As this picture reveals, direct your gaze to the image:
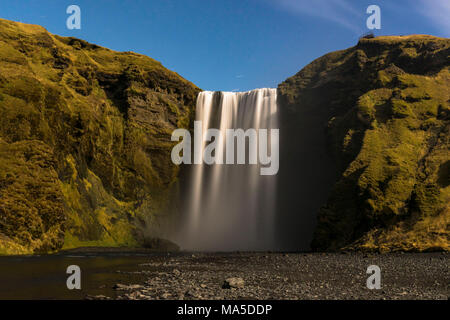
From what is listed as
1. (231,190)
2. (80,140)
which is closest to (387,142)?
(231,190)

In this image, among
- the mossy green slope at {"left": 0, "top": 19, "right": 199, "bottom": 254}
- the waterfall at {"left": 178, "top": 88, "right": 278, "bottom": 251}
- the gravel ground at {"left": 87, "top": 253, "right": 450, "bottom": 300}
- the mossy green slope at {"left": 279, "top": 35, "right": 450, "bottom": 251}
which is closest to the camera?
the gravel ground at {"left": 87, "top": 253, "right": 450, "bottom": 300}

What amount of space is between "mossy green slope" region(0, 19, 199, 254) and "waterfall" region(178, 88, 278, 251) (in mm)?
4866

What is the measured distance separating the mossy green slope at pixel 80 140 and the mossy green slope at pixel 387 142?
25781 millimetres

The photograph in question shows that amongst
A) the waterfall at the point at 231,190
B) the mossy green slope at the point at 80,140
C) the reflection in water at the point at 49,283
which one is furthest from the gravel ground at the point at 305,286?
the waterfall at the point at 231,190

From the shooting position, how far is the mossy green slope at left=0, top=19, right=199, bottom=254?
37.4 meters

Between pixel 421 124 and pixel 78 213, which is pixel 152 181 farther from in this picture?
pixel 421 124

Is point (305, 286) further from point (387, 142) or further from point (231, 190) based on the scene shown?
point (231, 190)

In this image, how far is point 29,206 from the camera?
36031 millimetres

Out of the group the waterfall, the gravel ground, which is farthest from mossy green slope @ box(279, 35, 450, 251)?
the gravel ground

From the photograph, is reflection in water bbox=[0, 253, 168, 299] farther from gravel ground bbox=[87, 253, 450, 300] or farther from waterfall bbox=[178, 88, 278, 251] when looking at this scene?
waterfall bbox=[178, 88, 278, 251]

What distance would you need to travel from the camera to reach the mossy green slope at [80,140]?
123ft

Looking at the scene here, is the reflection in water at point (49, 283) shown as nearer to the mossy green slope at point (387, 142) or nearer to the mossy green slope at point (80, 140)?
the mossy green slope at point (80, 140)

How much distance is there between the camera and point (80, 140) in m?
52.2
